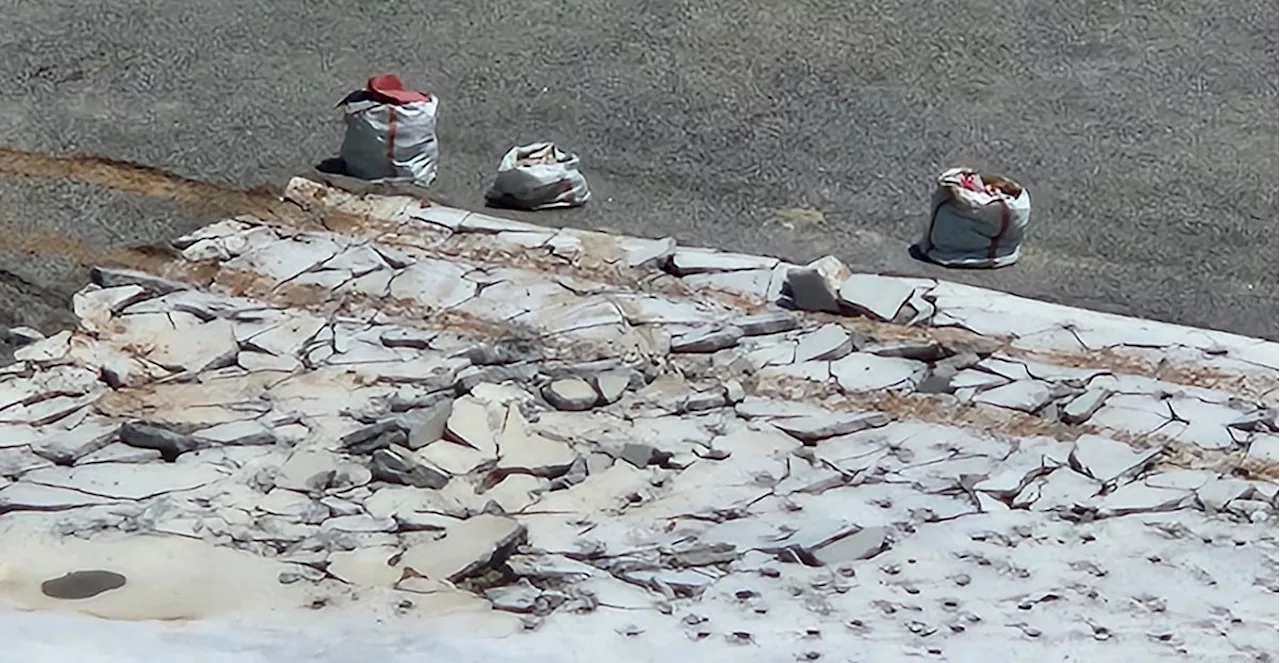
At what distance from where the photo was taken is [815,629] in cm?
446

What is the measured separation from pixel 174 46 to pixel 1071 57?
169 inches

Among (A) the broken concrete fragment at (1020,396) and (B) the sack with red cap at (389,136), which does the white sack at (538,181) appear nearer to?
(B) the sack with red cap at (389,136)

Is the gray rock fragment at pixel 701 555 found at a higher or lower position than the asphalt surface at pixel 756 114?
lower

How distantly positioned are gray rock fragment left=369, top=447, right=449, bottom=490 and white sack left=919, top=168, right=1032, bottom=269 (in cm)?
250

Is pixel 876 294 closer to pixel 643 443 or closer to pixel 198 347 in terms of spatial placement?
pixel 643 443

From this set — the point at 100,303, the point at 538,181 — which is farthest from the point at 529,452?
the point at 538,181

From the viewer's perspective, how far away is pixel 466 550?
4691 millimetres

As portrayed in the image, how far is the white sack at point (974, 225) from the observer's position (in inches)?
261

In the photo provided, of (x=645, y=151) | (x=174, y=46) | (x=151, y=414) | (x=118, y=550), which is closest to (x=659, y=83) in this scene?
(x=645, y=151)

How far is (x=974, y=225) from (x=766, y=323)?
1.05 meters

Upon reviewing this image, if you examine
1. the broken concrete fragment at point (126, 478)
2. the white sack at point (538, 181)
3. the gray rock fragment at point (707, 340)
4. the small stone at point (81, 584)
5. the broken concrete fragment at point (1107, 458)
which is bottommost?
the small stone at point (81, 584)

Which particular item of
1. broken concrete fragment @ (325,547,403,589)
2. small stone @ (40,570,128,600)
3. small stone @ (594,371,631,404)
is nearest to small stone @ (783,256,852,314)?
small stone @ (594,371,631,404)

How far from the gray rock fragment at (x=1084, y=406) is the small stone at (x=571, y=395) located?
4.91 feet

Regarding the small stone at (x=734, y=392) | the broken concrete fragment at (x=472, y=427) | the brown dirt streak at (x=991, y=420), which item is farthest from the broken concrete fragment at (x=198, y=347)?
the brown dirt streak at (x=991, y=420)
